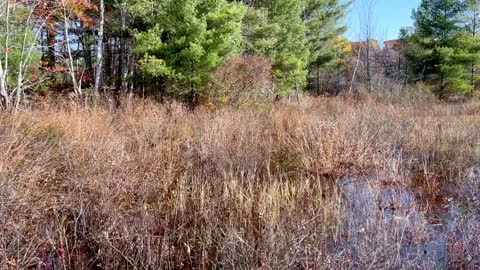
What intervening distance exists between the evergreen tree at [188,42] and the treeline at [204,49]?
33mm

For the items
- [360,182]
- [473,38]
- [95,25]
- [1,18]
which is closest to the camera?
[360,182]

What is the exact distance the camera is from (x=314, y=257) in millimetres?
2584

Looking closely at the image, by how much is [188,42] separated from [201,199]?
8.83m

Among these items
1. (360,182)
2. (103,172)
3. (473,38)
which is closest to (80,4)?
(103,172)

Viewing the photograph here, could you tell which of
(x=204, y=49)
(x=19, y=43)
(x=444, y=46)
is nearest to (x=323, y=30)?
(x=444, y=46)

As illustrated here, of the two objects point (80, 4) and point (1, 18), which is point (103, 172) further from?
point (80, 4)

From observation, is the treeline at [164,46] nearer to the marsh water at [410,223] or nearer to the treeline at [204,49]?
the treeline at [204,49]

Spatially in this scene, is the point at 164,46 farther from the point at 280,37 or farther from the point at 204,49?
the point at 280,37

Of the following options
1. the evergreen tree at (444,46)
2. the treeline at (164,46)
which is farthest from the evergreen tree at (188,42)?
the evergreen tree at (444,46)

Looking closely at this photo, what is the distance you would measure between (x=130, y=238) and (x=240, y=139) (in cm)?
359

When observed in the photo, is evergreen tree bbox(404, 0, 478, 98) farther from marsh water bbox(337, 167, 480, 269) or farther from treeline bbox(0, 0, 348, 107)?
marsh water bbox(337, 167, 480, 269)

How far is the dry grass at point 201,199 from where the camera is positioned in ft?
8.96

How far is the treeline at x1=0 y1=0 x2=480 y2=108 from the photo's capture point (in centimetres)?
1143

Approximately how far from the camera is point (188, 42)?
1153 cm
